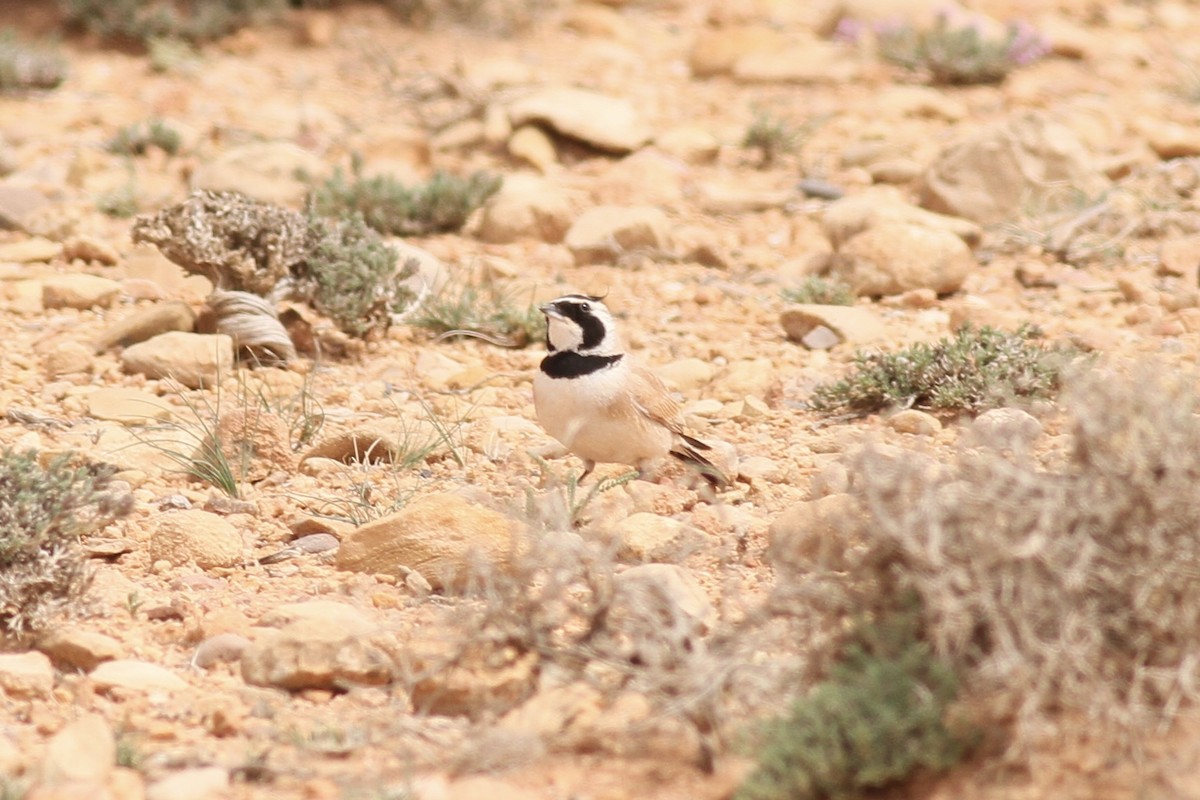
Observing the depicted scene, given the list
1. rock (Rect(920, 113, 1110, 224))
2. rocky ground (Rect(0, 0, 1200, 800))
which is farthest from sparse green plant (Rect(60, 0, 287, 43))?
rock (Rect(920, 113, 1110, 224))

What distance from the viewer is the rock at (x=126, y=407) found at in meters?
5.94

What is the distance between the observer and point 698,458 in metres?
5.61

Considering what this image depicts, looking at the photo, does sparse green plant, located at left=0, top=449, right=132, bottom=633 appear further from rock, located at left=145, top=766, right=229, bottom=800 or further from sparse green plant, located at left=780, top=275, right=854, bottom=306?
sparse green plant, located at left=780, top=275, right=854, bottom=306

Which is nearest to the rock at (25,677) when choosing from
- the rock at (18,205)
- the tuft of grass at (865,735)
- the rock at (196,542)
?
the rock at (196,542)

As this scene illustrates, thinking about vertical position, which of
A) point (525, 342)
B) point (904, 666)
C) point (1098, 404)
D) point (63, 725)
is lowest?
point (525, 342)

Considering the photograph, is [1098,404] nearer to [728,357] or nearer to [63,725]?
[63,725]

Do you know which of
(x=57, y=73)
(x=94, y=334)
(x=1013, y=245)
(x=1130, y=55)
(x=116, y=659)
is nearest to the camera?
(x=116, y=659)

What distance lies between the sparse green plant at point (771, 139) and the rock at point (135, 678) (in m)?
6.41

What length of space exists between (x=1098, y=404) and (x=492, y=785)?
5.11 ft

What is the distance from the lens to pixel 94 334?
679 cm

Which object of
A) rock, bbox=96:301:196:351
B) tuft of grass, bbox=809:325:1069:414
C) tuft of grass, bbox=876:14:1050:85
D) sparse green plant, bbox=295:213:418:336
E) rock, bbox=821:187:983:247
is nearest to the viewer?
tuft of grass, bbox=809:325:1069:414

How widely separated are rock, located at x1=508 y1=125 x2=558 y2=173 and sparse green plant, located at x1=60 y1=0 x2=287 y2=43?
98.5 inches

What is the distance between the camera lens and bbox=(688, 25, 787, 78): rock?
36.1 feet

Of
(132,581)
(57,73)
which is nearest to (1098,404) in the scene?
(132,581)
